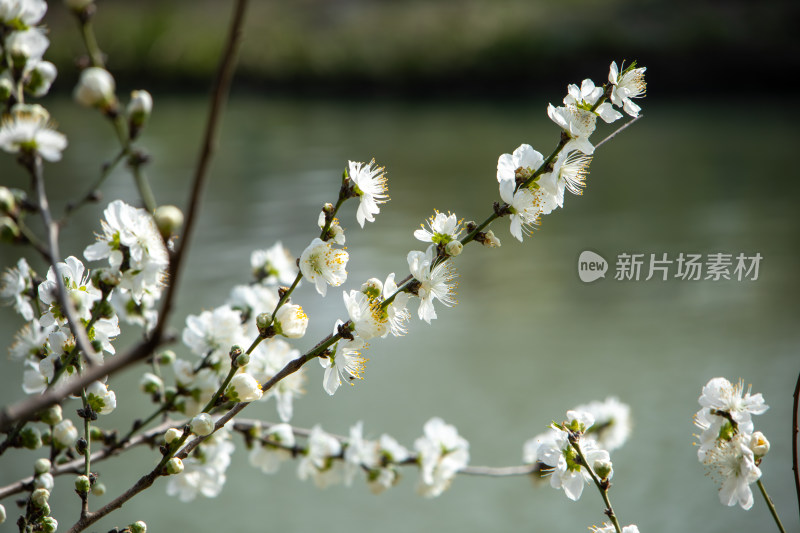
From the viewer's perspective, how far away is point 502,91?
5328 mm

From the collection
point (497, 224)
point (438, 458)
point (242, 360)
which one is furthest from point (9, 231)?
point (497, 224)

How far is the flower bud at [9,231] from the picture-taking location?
1.13ft

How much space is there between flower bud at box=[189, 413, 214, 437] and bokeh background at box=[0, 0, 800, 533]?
2.57ft

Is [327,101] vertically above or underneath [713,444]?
above

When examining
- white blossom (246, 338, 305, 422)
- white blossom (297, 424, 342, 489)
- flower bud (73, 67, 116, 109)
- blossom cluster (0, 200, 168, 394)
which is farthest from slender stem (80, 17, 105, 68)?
white blossom (297, 424, 342, 489)

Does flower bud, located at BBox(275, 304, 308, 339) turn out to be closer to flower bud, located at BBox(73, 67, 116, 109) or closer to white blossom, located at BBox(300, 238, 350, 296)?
white blossom, located at BBox(300, 238, 350, 296)

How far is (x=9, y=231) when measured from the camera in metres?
0.35

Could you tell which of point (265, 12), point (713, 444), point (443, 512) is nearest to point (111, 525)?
point (443, 512)

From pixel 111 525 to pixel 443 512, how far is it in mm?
491

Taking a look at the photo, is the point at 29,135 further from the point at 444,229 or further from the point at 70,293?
the point at 444,229

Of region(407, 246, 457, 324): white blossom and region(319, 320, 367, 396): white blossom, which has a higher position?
region(407, 246, 457, 324): white blossom

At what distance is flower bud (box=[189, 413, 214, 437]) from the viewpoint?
41cm

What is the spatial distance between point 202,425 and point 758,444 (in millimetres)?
318

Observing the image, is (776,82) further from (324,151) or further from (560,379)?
(560,379)
